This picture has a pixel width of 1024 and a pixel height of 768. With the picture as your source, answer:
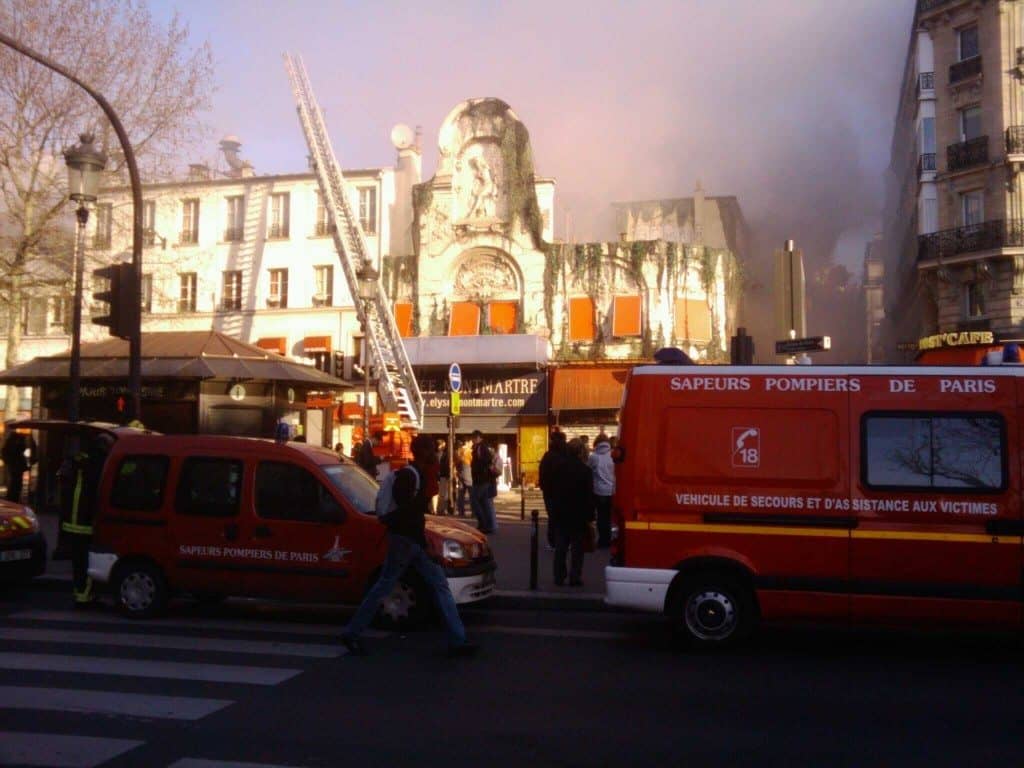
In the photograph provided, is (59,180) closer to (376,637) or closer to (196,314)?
(196,314)

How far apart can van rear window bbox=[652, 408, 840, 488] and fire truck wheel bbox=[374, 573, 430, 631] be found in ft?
8.56

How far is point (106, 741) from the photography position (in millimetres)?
5500

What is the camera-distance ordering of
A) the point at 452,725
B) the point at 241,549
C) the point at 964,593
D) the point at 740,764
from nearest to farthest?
the point at 740,764, the point at 452,725, the point at 964,593, the point at 241,549

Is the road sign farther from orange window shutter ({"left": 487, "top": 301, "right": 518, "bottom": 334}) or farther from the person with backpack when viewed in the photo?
orange window shutter ({"left": 487, "top": 301, "right": 518, "bottom": 334})

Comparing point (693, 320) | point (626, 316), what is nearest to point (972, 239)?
point (693, 320)

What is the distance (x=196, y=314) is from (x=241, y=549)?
28.8 m

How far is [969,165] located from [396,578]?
89.5 ft

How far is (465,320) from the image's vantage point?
111 feet

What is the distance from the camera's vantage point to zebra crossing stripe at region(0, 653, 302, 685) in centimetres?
710

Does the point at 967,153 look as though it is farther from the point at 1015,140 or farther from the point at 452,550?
the point at 452,550

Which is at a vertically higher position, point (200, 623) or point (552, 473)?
point (552, 473)

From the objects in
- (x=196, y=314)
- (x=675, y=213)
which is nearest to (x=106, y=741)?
(x=196, y=314)

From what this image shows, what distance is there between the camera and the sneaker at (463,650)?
7895mm

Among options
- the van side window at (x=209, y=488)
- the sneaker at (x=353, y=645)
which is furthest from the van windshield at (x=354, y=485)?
the sneaker at (x=353, y=645)
